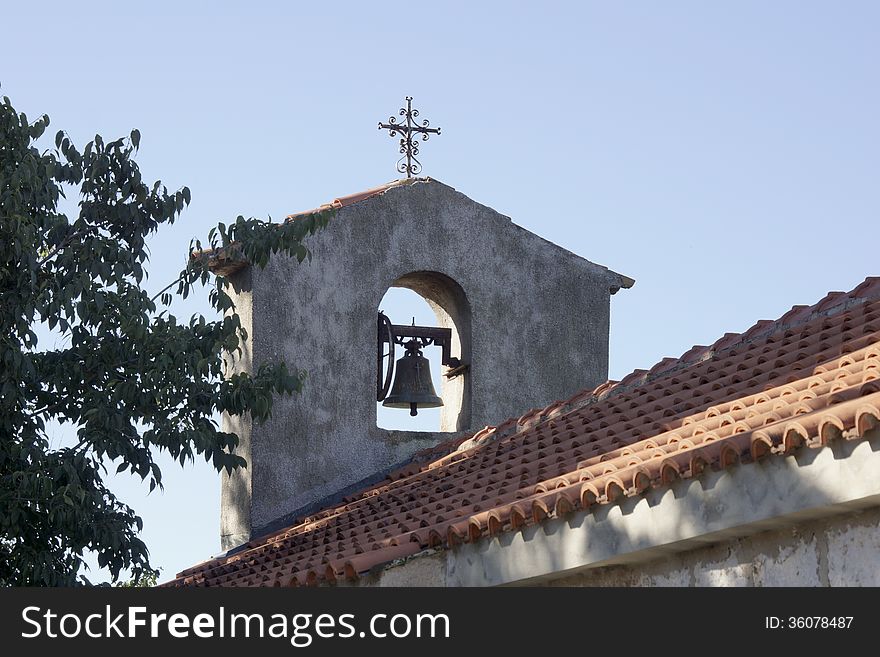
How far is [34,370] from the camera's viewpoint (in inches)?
350

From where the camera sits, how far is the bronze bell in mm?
11609

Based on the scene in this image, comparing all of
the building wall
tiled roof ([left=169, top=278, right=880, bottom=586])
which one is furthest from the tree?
the building wall

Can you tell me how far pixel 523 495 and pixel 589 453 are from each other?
677 millimetres

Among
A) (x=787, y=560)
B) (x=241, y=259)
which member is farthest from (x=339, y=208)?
(x=787, y=560)

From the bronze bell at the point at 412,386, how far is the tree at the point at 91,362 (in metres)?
1.97

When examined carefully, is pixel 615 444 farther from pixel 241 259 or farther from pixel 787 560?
pixel 241 259

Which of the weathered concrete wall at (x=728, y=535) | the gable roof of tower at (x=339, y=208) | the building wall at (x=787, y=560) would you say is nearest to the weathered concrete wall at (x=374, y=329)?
the gable roof of tower at (x=339, y=208)

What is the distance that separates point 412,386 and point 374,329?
21.8 inches

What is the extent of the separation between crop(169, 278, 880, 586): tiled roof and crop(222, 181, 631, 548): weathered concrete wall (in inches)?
18.2

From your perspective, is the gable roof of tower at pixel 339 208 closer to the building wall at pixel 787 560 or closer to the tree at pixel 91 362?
the tree at pixel 91 362

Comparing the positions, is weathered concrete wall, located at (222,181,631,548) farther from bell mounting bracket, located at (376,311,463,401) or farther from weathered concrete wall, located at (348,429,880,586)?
weathered concrete wall, located at (348,429,880,586)

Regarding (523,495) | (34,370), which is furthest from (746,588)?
(34,370)

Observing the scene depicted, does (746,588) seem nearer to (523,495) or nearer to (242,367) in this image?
(523,495)

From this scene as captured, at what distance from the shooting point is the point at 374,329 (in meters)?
11.6
